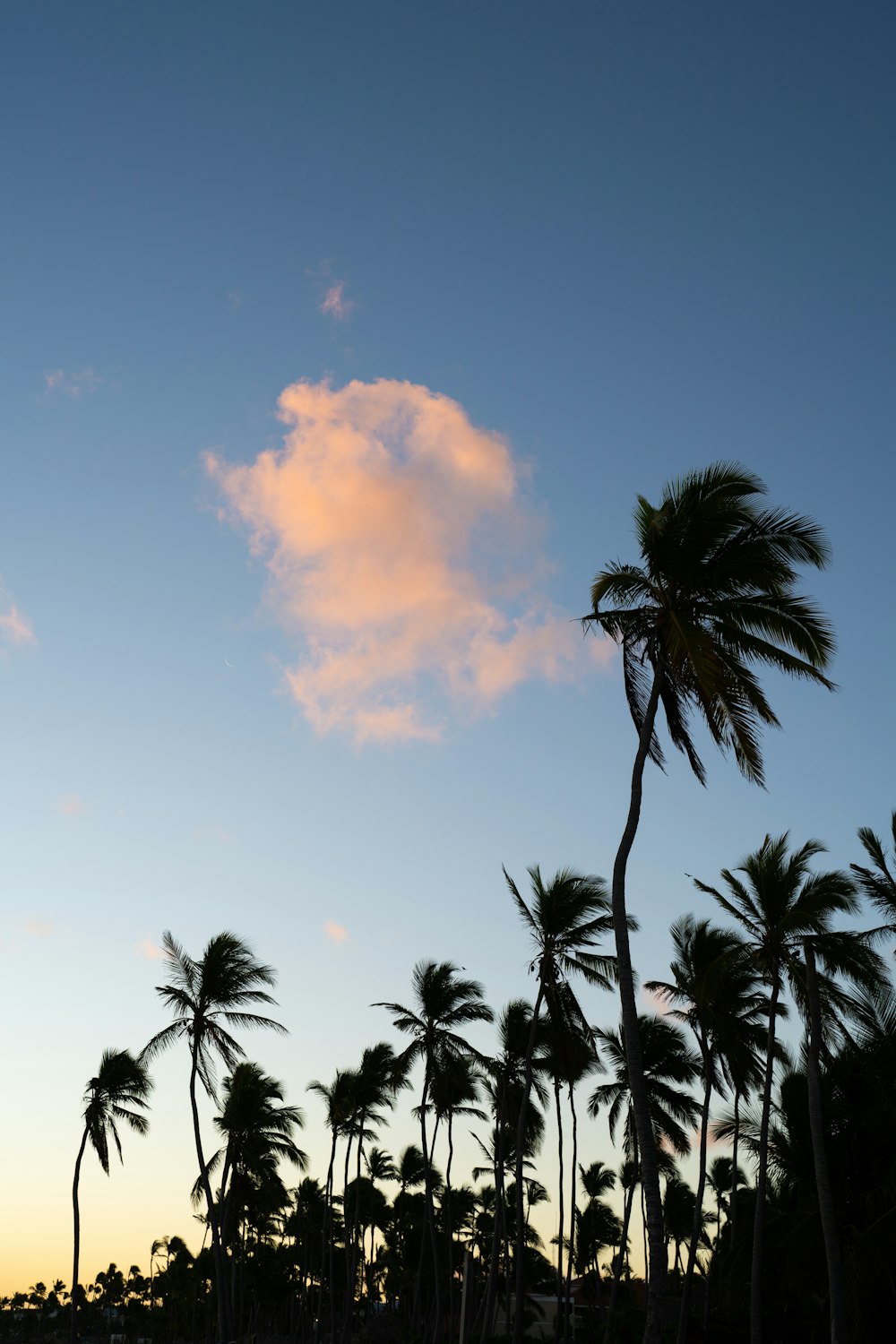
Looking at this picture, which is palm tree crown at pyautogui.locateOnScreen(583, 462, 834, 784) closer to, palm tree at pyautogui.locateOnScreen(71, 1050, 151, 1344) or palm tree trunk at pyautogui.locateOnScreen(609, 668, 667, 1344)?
palm tree trunk at pyautogui.locateOnScreen(609, 668, 667, 1344)

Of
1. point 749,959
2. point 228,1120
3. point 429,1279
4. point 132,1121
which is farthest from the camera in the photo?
point 429,1279

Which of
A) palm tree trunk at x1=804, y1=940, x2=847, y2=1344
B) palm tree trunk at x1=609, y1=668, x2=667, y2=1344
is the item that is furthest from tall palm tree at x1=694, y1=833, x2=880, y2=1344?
palm tree trunk at x1=609, y1=668, x2=667, y2=1344

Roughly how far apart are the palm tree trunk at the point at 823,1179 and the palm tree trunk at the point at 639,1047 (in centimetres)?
1084

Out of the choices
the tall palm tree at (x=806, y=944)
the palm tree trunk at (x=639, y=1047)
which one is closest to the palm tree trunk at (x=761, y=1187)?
the tall palm tree at (x=806, y=944)

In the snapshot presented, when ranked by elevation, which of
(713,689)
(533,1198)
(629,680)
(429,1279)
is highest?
(629,680)

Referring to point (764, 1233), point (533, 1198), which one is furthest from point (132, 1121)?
point (533, 1198)

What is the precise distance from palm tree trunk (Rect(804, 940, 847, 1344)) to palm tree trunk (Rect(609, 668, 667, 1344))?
1084 centimetres

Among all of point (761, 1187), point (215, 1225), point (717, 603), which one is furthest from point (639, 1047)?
point (215, 1225)

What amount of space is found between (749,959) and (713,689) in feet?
46.1

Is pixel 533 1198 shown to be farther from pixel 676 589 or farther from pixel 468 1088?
pixel 676 589

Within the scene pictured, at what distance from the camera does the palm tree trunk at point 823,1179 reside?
25.2 metres

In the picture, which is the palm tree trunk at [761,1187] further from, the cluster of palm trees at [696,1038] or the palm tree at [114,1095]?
the palm tree at [114,1095]

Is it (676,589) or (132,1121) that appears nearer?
(676,589)

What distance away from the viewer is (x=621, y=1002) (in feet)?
59.1
